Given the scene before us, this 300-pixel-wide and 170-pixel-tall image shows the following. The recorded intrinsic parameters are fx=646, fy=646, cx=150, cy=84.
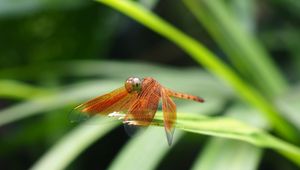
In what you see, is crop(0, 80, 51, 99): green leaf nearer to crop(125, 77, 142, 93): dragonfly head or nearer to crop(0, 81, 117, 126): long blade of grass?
crop(0, 81, 117, 126): long blade of grass

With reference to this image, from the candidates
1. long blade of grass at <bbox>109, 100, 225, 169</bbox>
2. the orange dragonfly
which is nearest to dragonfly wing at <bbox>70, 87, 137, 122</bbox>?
the orange dragonfly

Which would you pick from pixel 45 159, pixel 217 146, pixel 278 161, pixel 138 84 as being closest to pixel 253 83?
pixel 278 161

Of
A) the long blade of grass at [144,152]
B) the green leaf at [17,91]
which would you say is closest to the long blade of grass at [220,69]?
the long blade of grass at [144,152]

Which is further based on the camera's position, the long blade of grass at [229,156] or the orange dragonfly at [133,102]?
the long blade of grass at [229,156]

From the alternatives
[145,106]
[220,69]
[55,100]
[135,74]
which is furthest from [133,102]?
[135,74]

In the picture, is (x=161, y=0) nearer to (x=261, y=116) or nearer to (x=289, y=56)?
(x=289, y=56)

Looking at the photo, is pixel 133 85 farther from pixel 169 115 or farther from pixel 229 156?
pixel 229 156

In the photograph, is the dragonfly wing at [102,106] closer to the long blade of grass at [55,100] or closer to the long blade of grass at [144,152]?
the long blade of grass at [144,152]
